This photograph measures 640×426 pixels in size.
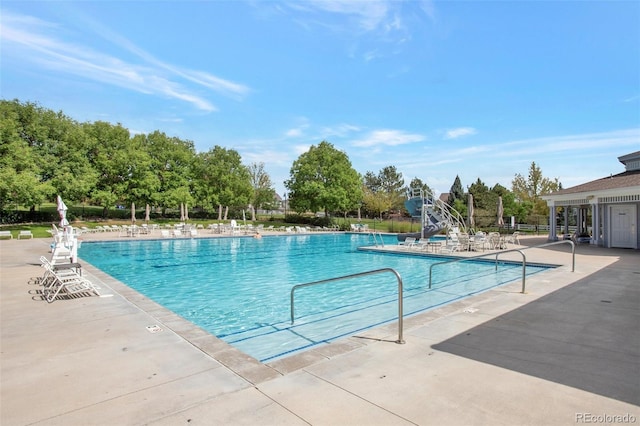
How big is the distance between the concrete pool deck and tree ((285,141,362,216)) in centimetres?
3332

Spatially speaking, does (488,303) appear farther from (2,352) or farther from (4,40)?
(4,40)

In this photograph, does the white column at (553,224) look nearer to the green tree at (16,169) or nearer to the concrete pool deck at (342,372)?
the concrete pool deck at (342,372)

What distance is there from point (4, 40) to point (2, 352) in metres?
12.8

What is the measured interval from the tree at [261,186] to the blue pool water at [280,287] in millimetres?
32655

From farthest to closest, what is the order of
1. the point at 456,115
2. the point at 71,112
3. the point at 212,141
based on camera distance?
1. the point at 212,141
2. the point at 71,112
3. the point at 456,115

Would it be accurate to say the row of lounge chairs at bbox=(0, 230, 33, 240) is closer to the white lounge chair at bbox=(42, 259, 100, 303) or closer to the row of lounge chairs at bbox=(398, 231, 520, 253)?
the white lounge chair at bbox=(42, 259, 100, 303)

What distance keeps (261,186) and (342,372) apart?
52023 millimetres

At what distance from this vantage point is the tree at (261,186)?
52.1m

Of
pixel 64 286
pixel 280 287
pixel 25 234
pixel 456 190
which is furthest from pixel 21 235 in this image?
pixel 456 190

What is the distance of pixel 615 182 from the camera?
18.8 meters

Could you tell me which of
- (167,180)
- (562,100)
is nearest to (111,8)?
(562,100)

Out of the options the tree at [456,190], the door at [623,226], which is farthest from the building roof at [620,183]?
the tree at [456,190]

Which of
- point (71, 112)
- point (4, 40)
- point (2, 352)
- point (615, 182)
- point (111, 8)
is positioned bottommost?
point (2, 352)

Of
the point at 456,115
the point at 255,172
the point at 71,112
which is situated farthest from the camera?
the point at 255,172
